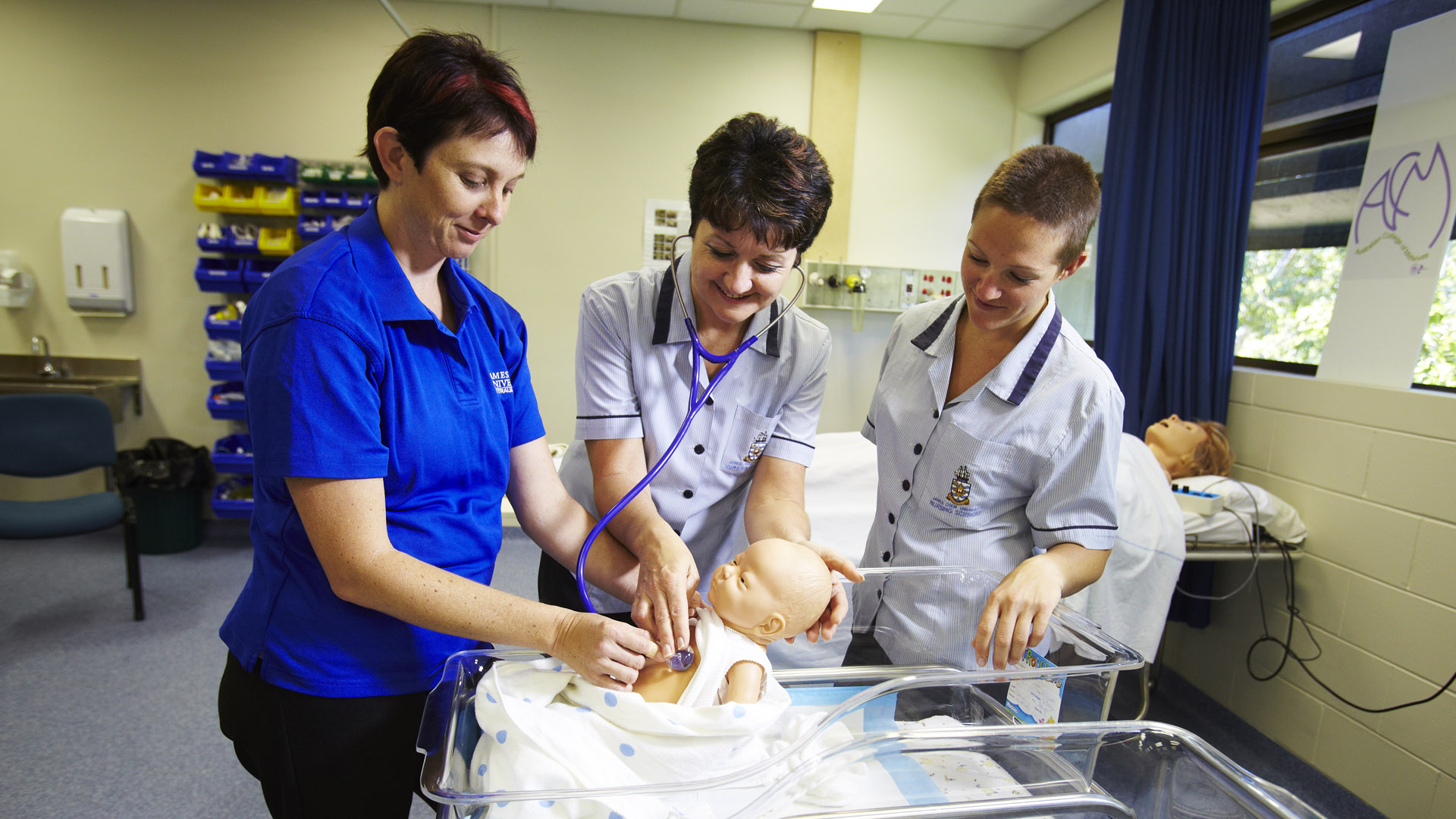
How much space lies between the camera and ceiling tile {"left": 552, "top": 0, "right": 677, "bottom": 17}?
421 centimetres

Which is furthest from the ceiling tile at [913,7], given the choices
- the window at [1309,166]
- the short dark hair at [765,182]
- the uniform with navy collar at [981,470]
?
the short dark hair at [765,182]

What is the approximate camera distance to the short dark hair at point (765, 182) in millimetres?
1128

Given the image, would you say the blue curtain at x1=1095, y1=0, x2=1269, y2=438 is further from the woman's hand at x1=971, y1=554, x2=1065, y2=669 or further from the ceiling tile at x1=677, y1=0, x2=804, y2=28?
the woman's hand at x1=971, y1=554, x2=1065, y2=669

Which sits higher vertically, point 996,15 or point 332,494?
point 996,15

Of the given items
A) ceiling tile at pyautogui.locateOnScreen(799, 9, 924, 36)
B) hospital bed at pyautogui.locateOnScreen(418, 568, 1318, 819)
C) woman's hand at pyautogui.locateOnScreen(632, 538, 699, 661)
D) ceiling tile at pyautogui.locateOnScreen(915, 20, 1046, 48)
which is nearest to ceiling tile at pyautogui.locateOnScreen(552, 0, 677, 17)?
ceiling tile at pyautogui.locateOnScreen(799, 9, 924, 36)

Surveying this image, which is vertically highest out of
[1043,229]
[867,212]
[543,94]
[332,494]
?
[543,94]

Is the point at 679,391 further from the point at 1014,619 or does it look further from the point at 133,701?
the point at 133,701

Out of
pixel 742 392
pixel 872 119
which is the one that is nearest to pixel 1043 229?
pixel 742 392

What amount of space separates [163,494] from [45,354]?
1.18 m

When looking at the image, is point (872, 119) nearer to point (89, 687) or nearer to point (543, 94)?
point (543, 94)

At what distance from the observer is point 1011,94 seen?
189 inches

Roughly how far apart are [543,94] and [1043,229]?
3924mm

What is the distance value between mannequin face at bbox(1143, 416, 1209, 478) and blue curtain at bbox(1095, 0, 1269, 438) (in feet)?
0.48

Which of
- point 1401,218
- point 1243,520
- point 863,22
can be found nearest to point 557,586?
point 1243,520
